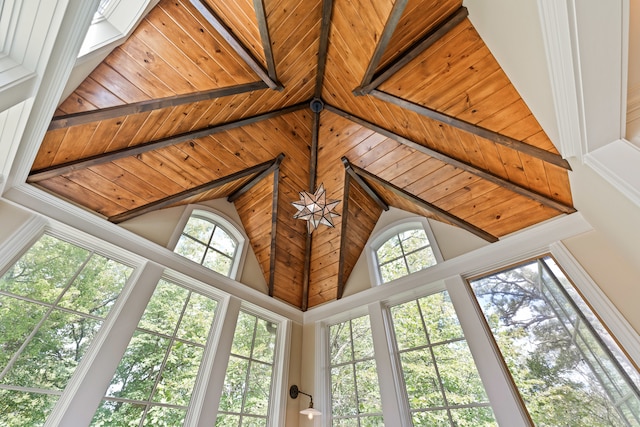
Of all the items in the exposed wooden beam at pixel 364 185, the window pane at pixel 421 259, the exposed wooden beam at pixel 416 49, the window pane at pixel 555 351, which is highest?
the exposed wooden beam at pixel 364 185

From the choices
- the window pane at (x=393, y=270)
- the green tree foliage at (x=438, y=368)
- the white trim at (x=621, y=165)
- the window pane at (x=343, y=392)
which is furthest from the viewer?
the window pane at (x=393, y=270)

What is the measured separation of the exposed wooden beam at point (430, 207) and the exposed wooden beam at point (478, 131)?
3.41 ft

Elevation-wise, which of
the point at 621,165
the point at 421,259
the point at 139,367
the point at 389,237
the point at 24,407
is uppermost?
the point at 389,237

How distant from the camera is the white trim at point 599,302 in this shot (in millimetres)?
1898

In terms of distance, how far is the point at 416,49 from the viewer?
2.19 metres

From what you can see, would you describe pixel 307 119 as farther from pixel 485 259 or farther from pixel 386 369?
pixel 386 369

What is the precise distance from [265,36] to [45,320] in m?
2.75

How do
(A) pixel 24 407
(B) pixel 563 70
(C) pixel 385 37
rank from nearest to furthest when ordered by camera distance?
(B) pixel 563 70 → (A) pixel 24 407 → (C) pixel 385 37

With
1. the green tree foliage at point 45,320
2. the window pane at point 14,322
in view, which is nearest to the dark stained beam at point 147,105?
the green tree foliage at point 45,320

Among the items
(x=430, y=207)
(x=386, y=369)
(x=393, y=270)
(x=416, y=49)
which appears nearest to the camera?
(x=416, y=49)

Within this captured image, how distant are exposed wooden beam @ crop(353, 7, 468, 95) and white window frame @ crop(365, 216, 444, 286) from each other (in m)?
1.83

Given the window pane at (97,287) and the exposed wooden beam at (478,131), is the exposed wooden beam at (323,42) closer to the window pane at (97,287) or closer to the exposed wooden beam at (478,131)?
the exposed wooden beam at (478,131)

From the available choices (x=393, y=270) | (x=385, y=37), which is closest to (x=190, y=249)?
(x=393, y=270)

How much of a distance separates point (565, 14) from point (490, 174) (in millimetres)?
1651
